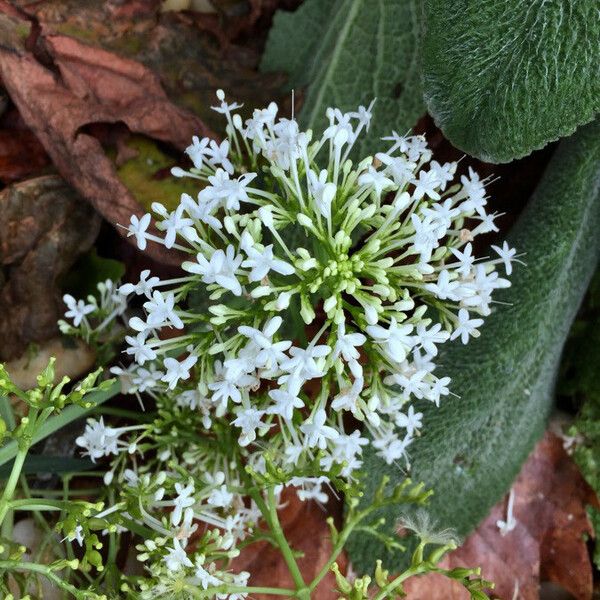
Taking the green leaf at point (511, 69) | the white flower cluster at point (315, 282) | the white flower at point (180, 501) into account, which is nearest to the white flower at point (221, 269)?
the white flower cluster at point (315, 282)

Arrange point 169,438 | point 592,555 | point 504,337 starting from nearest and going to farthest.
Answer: point 169,438 → point 504,337 → point 592,555

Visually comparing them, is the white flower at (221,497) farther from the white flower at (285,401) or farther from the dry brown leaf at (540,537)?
the dry brown leaf at (540,537)

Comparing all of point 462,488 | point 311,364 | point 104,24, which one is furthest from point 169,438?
point 104,24

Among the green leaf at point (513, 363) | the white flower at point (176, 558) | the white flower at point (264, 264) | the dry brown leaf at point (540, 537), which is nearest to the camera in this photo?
the white flower at point (264, 264)

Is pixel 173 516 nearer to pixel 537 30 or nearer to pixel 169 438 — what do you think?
pixel 169 438

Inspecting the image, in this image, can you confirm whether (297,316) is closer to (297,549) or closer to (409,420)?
(409,420)

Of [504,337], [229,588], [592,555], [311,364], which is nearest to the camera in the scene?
[311,364]
